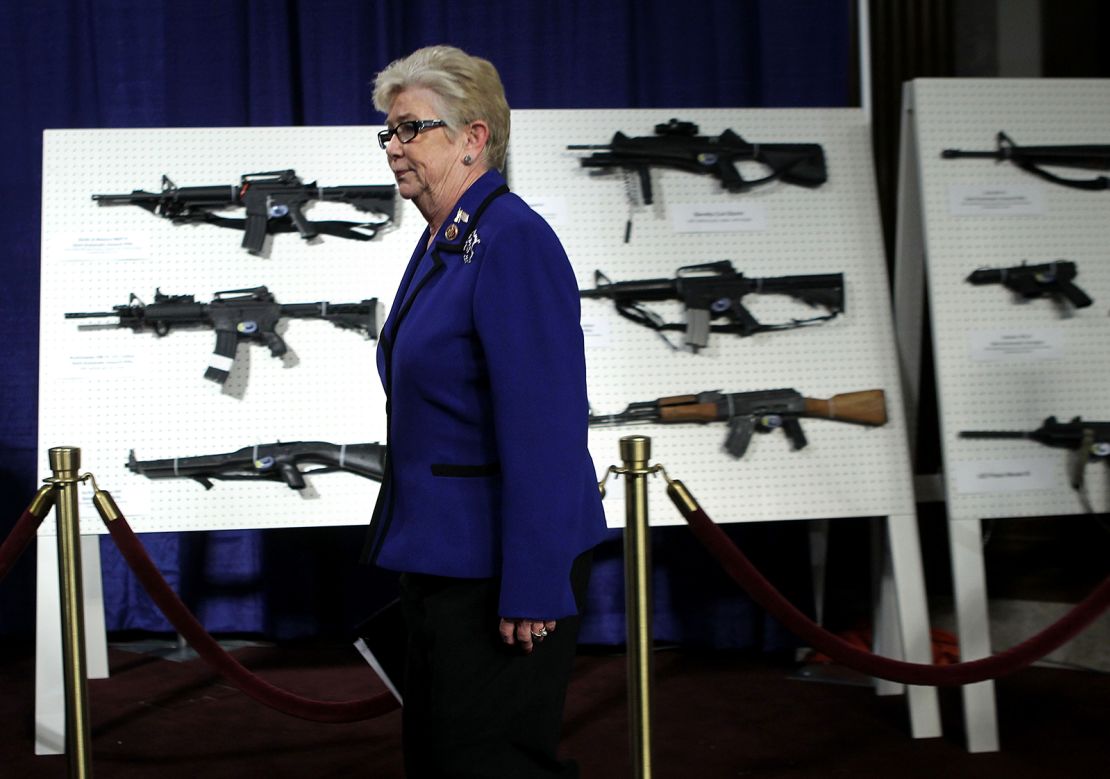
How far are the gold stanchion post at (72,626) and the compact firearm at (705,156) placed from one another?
70.0 inches

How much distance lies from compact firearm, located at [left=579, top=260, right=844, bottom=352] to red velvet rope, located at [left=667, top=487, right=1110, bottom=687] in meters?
0.95

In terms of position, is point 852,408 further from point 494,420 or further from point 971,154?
point 494,420

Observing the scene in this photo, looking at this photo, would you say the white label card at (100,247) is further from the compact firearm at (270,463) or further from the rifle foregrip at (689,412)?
the rifle foregrip at (689,412)

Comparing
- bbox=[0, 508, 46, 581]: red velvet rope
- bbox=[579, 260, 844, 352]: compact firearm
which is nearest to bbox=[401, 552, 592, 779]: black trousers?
bbox=[0, 508, 46, 581]: red velvet rope

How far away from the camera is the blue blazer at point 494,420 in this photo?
1.60 m

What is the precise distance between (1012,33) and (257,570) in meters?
3.83

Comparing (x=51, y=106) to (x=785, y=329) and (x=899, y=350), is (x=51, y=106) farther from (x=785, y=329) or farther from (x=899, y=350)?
(x=899, y=350)

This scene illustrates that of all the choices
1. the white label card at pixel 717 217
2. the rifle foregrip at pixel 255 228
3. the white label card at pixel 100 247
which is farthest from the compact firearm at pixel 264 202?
the white label card at pixel 717 217

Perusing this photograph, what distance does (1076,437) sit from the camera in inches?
126

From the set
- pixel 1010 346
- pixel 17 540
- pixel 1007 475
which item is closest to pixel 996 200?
pixel 1010 346

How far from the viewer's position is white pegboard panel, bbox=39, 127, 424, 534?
10.6 ft

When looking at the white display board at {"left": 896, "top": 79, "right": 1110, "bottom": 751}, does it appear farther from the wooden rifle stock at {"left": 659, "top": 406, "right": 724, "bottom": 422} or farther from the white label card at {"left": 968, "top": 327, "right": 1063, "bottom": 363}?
the wooden rifle stock at {"left": 659, "top": 406, "right": 724, "bottom": 422}

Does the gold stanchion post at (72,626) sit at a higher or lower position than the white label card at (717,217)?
lower

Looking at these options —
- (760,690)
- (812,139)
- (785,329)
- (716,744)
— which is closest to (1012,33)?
(812,139)
